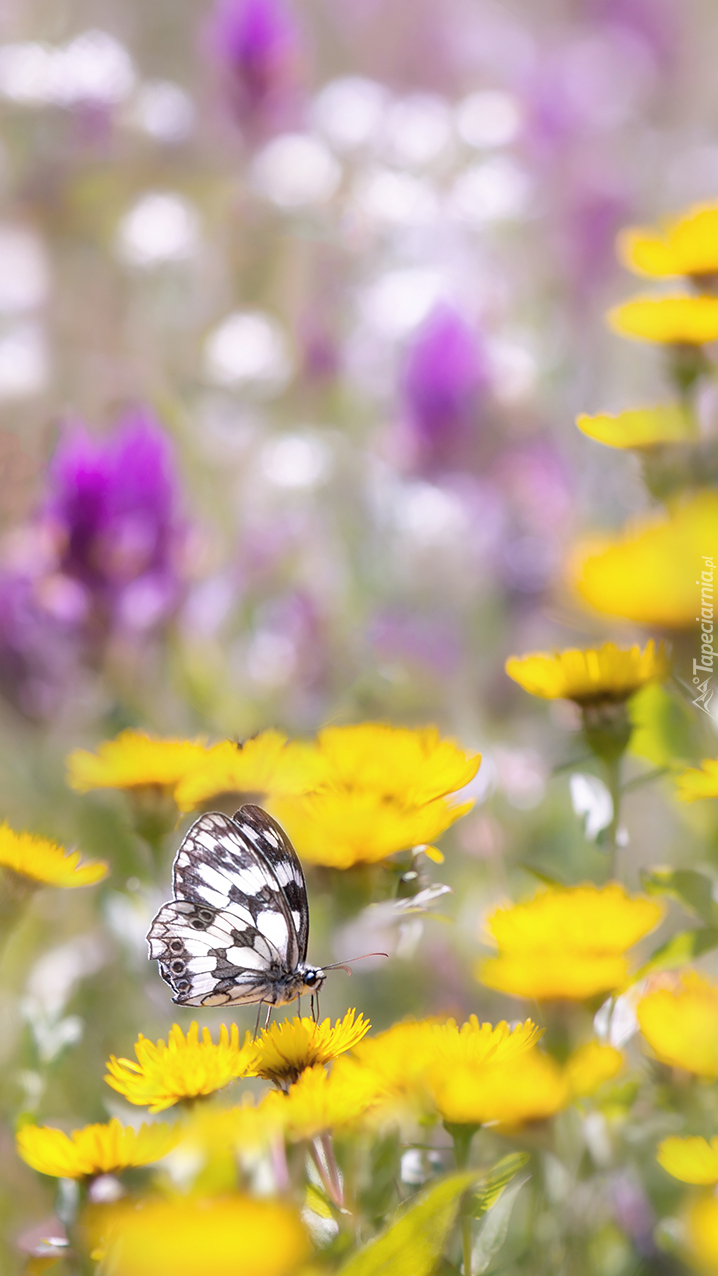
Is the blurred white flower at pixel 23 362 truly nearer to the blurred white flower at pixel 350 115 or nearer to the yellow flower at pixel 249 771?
the blurred white flower at pixel 350 115

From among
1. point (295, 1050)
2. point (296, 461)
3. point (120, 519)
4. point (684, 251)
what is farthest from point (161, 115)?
point (295, 1050)

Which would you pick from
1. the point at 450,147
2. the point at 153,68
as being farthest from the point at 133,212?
the point at 153,68

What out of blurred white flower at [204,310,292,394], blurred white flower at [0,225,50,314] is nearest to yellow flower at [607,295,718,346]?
blurred white flower at [204,310,292,394]

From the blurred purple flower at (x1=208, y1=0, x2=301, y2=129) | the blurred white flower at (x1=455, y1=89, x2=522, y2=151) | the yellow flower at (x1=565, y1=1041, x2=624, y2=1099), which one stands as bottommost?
the yellow flower at (x1=565, y1=1041, x2=624, y2=1099)

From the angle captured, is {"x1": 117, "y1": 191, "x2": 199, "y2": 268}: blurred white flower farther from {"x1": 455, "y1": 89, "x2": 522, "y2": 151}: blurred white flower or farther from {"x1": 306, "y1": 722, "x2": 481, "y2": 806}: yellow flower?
{"x1": 306, "y1": 722, "x2": 481, "y2": 806}: yellow flower

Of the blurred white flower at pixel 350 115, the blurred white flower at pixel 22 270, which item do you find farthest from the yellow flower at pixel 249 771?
the blurred white flower at pixel 350 115

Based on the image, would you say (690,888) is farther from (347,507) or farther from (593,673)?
(347,507)
